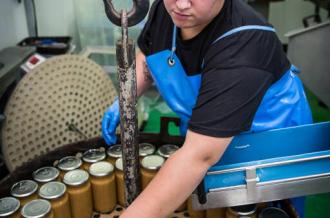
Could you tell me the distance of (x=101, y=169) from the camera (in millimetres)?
1153

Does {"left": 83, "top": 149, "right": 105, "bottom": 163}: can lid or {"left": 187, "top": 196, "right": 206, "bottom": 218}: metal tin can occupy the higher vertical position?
{"left": 83, "top": 149, "right": 105, "bottom": 163}: can lid

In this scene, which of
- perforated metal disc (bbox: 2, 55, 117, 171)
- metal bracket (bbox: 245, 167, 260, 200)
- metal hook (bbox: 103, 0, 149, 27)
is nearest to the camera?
metal hook (bbox: 103, 0, 149, 27)

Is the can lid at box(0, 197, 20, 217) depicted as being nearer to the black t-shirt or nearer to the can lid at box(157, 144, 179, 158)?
the can lid at box(157, 144, 179, 158)

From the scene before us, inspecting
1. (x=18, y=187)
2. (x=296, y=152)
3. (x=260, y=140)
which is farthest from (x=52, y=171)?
(x=296, y=152)

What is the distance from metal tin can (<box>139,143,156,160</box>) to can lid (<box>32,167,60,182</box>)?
0.90 ft

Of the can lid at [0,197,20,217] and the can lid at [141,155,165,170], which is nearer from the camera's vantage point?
the can lid at [0,197,20,217]

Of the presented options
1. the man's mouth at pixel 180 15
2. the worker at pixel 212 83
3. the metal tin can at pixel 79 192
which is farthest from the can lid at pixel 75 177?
the man's mouth at pixel 180 15

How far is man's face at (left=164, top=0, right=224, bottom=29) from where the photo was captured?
77 centimetres

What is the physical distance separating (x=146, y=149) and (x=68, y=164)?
26 centimetres

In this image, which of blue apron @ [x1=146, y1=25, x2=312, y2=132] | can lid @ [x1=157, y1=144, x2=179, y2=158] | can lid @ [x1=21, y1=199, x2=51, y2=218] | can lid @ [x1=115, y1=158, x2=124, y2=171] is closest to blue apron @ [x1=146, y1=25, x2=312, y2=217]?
blue apron @ [x1=146, y1=25, x2=312, y2=132]

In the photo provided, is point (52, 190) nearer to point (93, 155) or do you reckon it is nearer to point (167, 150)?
point (93, 155)

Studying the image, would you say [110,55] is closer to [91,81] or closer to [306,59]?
[91,81]

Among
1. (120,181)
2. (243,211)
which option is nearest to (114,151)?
(120,181)

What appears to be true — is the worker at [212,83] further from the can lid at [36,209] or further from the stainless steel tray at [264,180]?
the can lid at [36,209]
